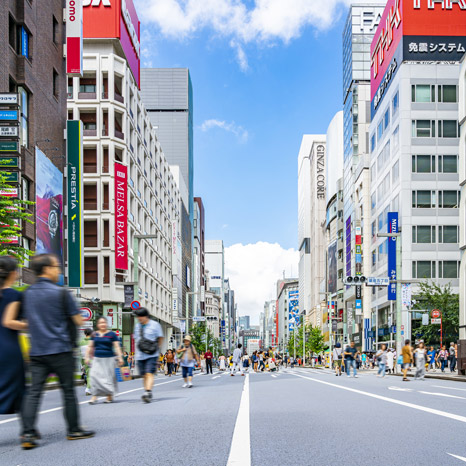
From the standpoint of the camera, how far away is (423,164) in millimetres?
58969

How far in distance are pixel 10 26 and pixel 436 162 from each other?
3857cm

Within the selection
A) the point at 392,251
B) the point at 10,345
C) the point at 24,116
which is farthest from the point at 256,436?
the point at 392,251

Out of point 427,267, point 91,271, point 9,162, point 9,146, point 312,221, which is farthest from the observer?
point 312,221

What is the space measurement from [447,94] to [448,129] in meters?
3.09

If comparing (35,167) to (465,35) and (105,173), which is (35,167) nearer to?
(105,173)

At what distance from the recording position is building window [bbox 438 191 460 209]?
58.8 metres

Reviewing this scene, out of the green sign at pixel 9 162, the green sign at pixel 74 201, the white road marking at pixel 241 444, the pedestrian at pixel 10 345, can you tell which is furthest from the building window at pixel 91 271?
the pedestrian at pixel 10 345

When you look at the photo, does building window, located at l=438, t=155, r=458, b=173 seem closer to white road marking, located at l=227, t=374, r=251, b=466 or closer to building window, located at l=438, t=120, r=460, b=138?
building window, located at l=438, t=120, r=460, b=138

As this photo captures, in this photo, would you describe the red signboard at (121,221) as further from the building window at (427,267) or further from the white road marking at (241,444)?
the white road marking at (241,444)

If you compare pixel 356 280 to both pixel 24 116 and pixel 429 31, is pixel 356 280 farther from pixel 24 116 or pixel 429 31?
pixel 429 31

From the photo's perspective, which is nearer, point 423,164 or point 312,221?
point 423,164

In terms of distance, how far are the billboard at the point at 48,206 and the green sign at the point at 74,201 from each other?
144 cm

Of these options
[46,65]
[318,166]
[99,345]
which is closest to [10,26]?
[46,65]

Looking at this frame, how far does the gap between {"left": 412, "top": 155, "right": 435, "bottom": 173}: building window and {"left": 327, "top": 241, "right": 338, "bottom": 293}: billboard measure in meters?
48.6
